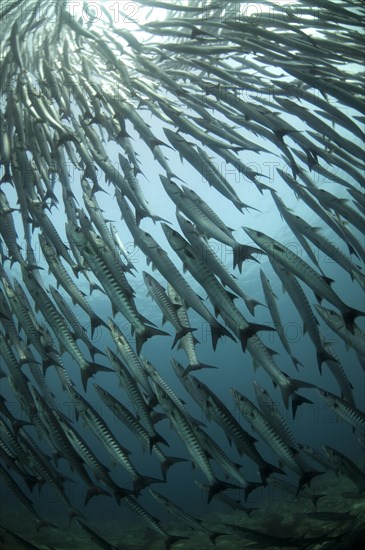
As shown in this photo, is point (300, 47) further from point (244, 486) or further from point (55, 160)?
point (244, 486)

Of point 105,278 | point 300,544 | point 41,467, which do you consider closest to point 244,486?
point 300,544

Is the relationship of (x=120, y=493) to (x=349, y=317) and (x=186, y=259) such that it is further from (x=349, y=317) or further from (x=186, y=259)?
(x=349, y=317)

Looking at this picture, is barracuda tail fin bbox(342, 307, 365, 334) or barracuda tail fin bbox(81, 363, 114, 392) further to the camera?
barracuda tail fin bbox(81, 363, 114, 392)

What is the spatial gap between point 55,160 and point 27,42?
2135 mm

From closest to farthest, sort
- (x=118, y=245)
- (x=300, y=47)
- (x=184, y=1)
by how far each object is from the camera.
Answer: (x=300, y=47) < (x=118, y=245) < (x=184, y=1)

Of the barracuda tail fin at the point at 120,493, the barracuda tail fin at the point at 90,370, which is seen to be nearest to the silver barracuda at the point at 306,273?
the barracuda tail fin at the point at 90,370

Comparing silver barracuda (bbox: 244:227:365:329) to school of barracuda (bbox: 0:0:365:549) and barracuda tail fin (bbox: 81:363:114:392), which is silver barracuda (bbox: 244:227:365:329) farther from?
barracuda tail fin (bbox: 81:363:114:392)

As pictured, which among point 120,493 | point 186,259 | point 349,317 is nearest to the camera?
point 349,317

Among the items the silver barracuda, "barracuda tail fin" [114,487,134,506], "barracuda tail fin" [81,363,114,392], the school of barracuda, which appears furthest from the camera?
"barracuda tail fin" [114,487,134,506]

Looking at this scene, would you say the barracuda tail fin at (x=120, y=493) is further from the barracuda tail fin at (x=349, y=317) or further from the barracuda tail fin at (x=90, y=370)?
the barracuda tail fin at (x=349, y=317)

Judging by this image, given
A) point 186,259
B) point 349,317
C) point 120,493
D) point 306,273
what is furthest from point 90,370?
point 349,317

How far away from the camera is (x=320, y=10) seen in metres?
4.93

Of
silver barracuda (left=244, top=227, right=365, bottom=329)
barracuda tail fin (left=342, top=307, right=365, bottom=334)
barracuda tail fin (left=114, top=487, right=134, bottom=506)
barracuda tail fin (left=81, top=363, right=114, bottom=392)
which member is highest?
barracuda tail fin (left=81, top=363, right=114, bottom=392)

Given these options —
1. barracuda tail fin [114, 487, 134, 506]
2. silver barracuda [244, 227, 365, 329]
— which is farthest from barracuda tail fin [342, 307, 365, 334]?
barracuda tail fin [114, 487, 134, 506]
